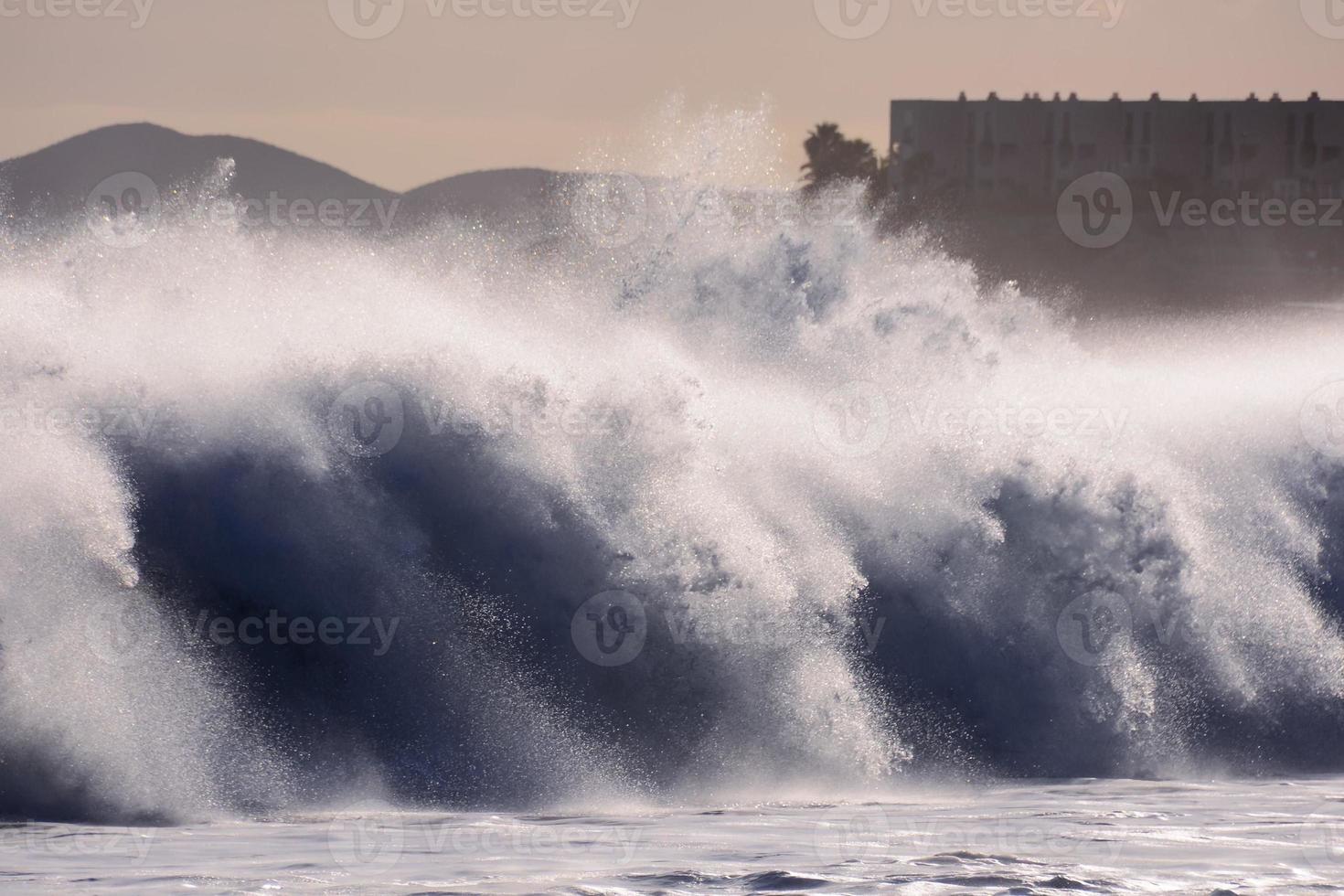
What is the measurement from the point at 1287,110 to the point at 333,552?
93.8 meters

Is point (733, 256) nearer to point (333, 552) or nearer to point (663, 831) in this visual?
point (333, 552)

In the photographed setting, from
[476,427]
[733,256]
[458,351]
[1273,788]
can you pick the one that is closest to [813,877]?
[1273,788]

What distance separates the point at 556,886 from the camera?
37.9 ft
